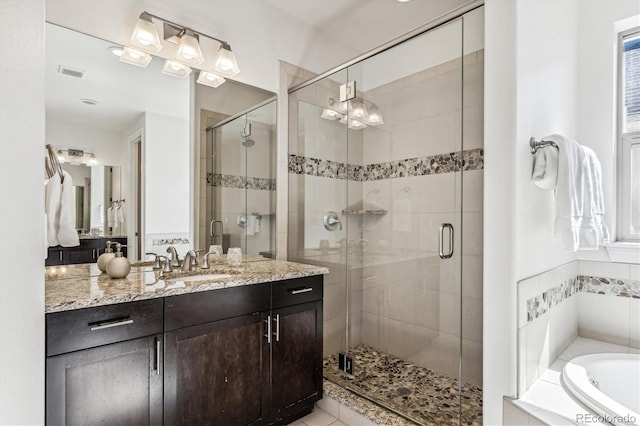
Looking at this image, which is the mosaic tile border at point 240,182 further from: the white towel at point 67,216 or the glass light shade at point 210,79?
the white towel at point 67,216

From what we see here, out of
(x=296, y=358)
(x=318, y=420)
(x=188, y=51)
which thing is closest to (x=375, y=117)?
(x=188, y=51)

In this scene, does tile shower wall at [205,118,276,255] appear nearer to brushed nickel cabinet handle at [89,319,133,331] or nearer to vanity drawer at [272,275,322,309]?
vanity drawer at [272,275,322,309]

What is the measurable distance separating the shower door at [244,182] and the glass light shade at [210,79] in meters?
Result: 0.24

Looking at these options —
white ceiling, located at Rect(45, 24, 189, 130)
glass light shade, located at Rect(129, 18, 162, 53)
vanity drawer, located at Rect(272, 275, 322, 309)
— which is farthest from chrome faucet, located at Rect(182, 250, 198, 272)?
glass light shade, located at Rect(129, 18, 162, 53)

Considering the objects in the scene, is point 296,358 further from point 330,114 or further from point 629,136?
point 629,136

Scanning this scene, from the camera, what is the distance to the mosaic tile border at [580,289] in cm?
168

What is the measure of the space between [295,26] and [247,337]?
230 centimetres

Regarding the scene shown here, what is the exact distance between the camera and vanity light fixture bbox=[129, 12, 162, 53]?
183 cm

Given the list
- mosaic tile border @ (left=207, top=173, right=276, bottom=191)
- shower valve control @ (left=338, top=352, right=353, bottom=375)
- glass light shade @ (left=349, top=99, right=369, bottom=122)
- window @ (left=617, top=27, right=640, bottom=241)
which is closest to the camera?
window @ (left=617, top=27, right=640, bottom=241)

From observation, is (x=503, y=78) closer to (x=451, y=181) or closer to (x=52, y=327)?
(x=451, y=181)

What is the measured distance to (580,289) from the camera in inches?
87.7

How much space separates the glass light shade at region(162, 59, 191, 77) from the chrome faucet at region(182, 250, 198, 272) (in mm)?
1085

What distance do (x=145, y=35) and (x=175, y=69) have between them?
0.23 m

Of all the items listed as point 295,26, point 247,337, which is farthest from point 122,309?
point 295,26
